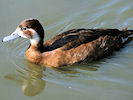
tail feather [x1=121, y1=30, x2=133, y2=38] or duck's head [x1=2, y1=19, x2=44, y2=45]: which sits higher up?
duck's head [x1=2, y1=19, x2=44, y2=45]

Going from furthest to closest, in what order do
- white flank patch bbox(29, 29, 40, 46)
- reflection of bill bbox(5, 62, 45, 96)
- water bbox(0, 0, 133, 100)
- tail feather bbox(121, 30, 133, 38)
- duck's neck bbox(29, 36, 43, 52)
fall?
tail feather bbox(121, 30, 133, 38) → duck's neck bbox(29, 36, 43, 52) → white flank patch bbox(29, 29, 40, 46) → reflection of bill bbox(5, 62, 45, 96) → water bbox(0, 0, 133, 100)

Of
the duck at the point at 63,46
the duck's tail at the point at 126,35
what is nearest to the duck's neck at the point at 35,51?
the duck at the point at 63,46

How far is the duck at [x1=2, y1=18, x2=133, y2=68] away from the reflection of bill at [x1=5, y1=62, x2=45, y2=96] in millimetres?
199

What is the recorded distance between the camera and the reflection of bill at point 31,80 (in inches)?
272

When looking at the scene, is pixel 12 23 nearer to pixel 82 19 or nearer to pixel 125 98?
pixel 82 19

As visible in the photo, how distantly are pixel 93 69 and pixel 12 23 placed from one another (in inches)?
117

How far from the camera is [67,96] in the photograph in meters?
6.58

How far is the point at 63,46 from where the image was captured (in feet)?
24.5

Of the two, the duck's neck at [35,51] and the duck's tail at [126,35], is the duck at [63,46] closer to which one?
the duck's neck at [35,51]

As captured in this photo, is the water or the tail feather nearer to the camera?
the water

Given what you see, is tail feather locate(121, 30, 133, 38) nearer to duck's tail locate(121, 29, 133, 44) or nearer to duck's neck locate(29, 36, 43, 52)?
duck's tail locate(121, 29, 133, 44)

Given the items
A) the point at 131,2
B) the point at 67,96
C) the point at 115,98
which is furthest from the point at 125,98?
the point at 131,2

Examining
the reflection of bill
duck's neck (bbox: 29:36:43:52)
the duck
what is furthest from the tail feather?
the reflection of bill

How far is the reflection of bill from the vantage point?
6918 mm
